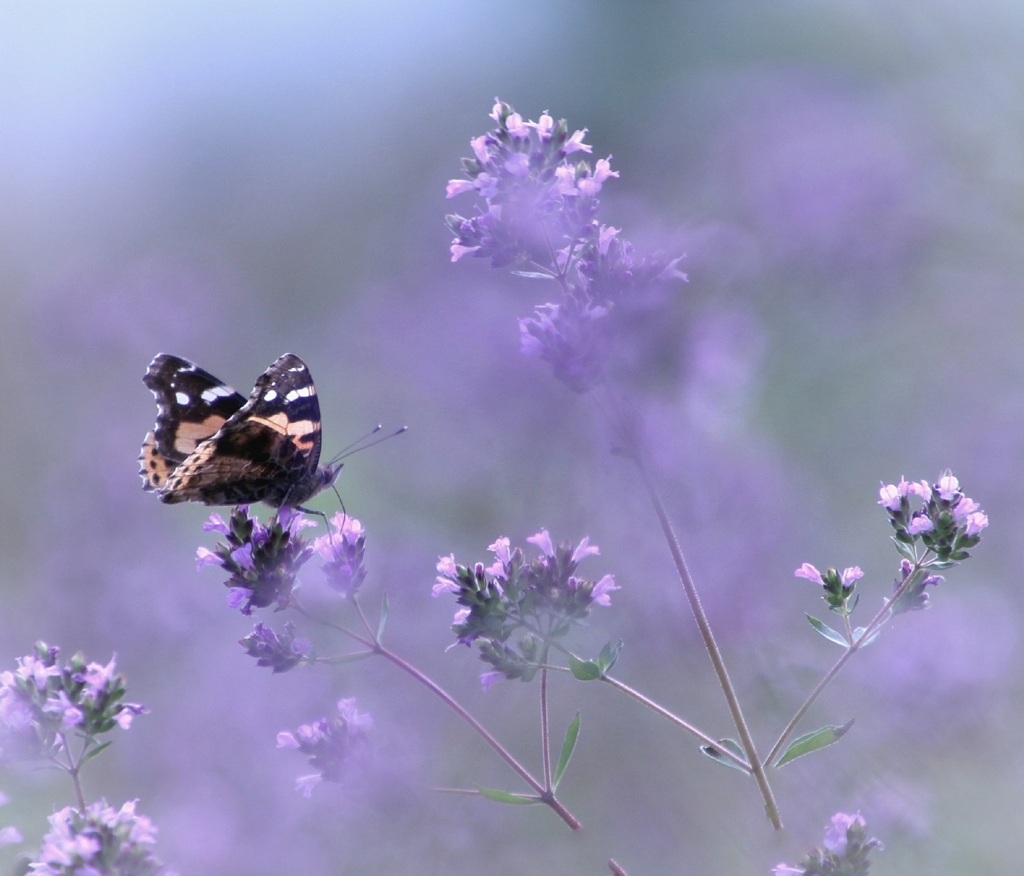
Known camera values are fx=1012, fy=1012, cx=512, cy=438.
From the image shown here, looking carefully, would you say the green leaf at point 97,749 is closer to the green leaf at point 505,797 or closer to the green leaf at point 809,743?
the green leaf at point 505,797

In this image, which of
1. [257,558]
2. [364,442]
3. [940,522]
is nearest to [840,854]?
[940,522]

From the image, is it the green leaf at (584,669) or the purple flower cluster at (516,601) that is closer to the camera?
the green leaf at (584,669)

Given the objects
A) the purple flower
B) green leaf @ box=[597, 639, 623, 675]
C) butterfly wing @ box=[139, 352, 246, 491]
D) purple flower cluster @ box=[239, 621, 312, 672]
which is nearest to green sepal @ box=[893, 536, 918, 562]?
the purple flower

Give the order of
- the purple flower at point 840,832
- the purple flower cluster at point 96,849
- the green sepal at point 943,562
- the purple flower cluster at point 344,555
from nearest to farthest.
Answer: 1. the purple flower cluster at point 96,849
2. the purple flower at point 840,832
3. the green sepal at point 943,562
4. the purple flower cluster at point 344,555

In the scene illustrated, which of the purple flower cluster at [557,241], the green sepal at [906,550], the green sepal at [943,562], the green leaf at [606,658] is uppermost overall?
the purple flower cluster at [557,241]

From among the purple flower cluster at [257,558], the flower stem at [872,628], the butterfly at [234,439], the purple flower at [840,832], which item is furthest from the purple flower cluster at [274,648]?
the purple flower at [840,832]

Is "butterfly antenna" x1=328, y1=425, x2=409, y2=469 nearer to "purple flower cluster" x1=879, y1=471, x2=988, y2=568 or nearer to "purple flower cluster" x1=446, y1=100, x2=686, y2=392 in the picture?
"purple flower cluster" x1=446, y1=100, x2=686, y2=392

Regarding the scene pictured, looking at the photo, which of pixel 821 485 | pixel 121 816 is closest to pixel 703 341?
pixel 821 485

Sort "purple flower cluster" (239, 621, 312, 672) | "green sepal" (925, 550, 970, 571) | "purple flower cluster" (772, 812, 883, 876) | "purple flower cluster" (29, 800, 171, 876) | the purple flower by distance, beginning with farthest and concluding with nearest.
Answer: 1. "purple flower cluster" (239, 621, 312, 672)
2. "green sepal" (925, 550, 970, 571)
3. the purple flower
4. "purple flower cluster" (772, 812, 883, 876)
5. "purple flower cluster" (29, 800, 171, 876)
